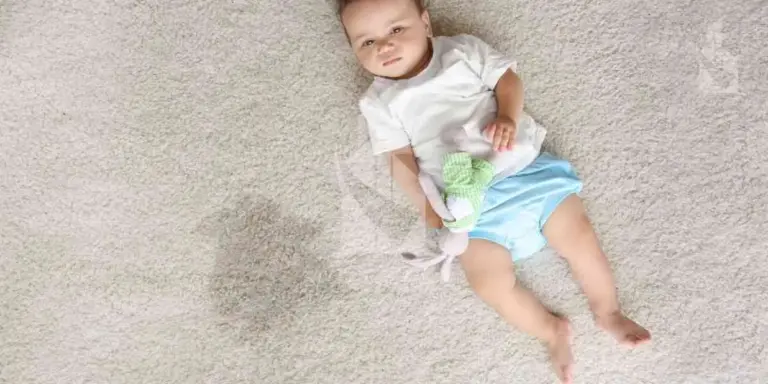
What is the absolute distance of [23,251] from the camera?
3.64ft

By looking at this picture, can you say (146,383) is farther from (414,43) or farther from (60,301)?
(414,43)

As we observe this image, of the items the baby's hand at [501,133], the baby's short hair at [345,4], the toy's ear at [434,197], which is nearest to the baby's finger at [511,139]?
the baby's hand at [501,133]

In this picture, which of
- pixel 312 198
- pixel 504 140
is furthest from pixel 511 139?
pixel 312 198

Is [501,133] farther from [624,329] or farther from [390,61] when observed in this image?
[624,329]

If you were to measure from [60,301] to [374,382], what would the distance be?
0.54m

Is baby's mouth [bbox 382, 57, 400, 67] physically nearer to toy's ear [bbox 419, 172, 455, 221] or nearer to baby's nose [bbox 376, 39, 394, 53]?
baby's nose [bbox 376, 39, 394, 53]

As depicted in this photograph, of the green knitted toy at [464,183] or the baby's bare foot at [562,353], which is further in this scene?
the baby's bare foot at [562,353]

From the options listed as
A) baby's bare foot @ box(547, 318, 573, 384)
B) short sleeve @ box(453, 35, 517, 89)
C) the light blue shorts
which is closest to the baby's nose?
short sleeve @ box(453, 35, 517, 89)

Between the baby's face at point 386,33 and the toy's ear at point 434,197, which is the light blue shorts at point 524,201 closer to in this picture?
the toy's ear at point 434,197

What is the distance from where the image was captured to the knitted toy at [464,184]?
0.92 m

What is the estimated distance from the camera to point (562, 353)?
1028 mm

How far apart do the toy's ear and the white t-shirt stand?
0.02 meters

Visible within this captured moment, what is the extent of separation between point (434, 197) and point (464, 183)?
58mm

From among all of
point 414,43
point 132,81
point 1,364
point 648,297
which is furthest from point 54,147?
point 648,297
